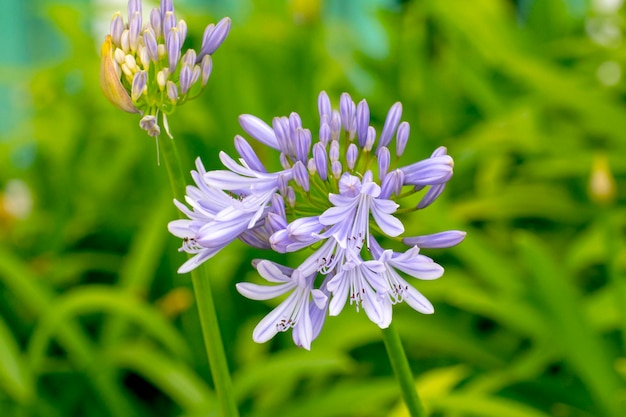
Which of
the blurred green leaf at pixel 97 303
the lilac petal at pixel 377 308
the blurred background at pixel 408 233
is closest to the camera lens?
the lilac petal at pixel 377 308

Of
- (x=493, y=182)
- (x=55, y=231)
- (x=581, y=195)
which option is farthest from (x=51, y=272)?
(x=581, y=195)

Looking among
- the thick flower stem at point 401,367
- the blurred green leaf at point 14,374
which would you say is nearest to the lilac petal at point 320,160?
the thick flower stem at point 401,367

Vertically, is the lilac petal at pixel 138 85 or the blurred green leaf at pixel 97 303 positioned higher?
the blurred green leaf at pixel 97 303

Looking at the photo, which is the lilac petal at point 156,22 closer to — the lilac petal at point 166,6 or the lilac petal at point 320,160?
the lilac petal at point 166,6

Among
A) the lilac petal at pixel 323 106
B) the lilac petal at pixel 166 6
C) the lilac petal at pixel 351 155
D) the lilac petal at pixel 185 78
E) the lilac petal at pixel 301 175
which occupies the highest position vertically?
the lilac petal at pixel 166 6

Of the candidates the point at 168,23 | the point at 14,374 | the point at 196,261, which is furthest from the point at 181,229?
the point at 14,374

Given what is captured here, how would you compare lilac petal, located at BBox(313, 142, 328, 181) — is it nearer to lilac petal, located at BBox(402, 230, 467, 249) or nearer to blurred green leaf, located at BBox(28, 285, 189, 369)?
lilac petal, located at BBox(402, 230, 467, 249)

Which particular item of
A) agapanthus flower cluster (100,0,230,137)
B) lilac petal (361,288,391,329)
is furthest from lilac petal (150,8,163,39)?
lilac petal (361,288,391,329)
